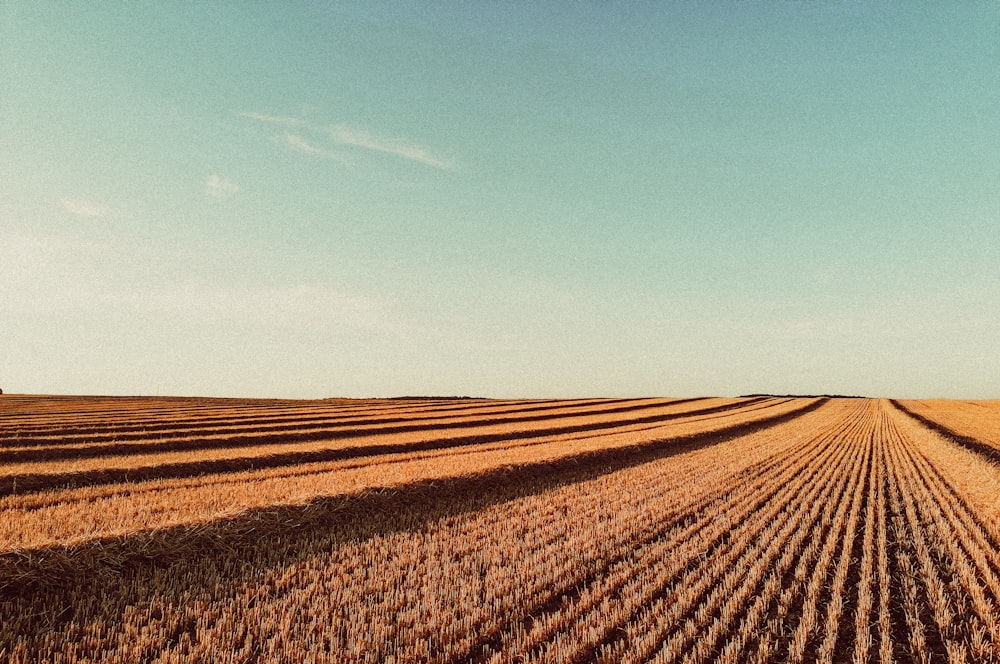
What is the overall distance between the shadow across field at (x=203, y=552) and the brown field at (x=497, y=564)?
1.4 inches

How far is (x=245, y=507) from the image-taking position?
9.88 meters

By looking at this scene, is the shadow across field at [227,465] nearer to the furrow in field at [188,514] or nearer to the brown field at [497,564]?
the brown field at [497,564]

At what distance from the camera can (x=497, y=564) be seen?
7.78 metres

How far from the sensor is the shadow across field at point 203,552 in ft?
21.8

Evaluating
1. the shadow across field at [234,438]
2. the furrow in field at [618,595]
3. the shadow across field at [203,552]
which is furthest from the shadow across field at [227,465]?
the furrow in field at [618,595]

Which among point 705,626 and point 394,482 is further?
point 394,482

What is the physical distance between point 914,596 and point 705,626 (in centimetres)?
329

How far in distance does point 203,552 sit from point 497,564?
4795 mm

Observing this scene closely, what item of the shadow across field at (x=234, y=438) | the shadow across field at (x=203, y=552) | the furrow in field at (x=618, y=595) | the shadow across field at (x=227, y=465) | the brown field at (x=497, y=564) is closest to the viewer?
the furrow in field at (x=618, y=595)

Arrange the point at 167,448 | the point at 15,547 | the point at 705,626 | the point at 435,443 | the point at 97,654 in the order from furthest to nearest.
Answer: the point at 435,443, the point at 167,448, the point at 15,547, the point at 705,626, the point at 97,654

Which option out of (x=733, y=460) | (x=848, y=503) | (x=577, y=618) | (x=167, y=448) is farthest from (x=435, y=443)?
(x=577, y=618)

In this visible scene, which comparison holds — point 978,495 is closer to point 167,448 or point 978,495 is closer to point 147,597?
point 147,597

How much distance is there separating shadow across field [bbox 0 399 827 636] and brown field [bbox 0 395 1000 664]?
4 cm

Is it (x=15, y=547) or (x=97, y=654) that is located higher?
(x=15, y=547)
